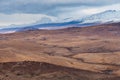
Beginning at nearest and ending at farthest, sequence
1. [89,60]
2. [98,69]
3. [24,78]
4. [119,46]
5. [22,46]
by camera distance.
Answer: [24,78]
[98,69]
[89,60]
[22,46]
[119,46]

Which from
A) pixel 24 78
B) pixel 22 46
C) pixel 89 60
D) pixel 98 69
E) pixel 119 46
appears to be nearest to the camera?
pixel 24 78

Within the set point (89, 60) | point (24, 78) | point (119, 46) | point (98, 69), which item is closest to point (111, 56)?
point (89, 60)

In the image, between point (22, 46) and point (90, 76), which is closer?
point (90, 76)

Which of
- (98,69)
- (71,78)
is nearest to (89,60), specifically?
(98,69)

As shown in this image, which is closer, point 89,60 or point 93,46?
point 89,60

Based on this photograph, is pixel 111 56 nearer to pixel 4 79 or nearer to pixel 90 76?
pixel 90 76

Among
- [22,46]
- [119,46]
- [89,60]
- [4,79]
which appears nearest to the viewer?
[4,79]

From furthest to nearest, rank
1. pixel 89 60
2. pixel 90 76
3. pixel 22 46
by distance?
pixel 22 46 → pixel 89 60 → pixel 90 76

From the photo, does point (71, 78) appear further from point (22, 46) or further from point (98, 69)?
point (22, 46)
